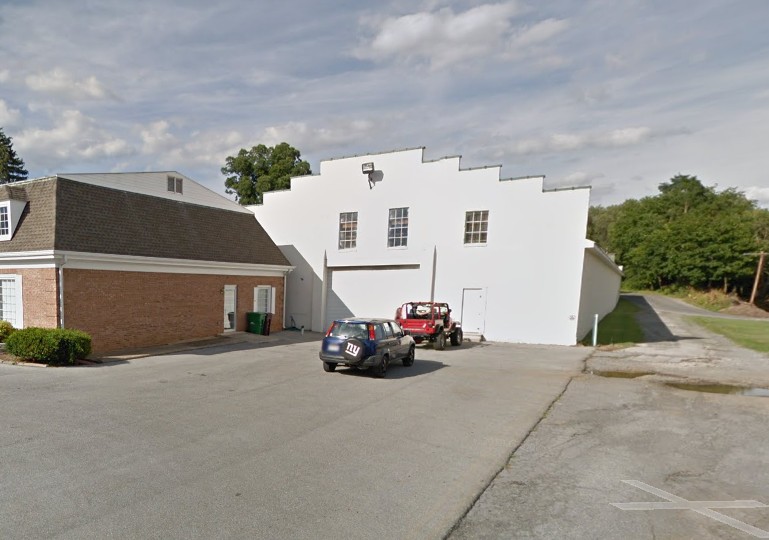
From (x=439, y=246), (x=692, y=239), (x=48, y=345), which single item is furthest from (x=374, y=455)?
(x=692, y=239)

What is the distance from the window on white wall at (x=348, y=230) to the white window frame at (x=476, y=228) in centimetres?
619

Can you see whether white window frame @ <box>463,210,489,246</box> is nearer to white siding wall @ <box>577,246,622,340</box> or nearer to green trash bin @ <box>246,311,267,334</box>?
white siding wall @ <box>577,246,622,340</box>

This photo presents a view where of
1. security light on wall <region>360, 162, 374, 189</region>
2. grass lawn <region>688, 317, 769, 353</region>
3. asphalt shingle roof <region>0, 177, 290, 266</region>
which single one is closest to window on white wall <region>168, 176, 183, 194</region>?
asphalt shingle roof <region>0, 177, 290, 266</region>

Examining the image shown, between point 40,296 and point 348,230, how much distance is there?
13.9 m

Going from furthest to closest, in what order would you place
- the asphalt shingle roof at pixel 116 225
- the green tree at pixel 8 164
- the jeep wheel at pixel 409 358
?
the green tree at pixel 8 164
the asphalt shingle roof at pixel 116 225
the jeep wheel at pixel 409 358

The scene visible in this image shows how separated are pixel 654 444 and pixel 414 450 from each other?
4157 mm

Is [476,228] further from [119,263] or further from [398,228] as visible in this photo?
[119,263]

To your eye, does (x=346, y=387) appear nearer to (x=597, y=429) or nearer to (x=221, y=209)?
(x=597, y=429)

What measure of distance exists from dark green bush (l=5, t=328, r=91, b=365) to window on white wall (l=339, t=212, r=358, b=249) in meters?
13.6

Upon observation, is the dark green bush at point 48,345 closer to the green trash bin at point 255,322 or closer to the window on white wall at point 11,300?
the window on white wall at point 11,300

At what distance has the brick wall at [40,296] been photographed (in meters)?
14.4

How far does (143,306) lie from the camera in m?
16.7

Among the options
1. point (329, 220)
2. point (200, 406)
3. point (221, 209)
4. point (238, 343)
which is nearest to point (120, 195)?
point (221, 209)

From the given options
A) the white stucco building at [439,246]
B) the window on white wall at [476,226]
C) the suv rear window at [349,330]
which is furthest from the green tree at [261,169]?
the suv rear window at [349,330]
